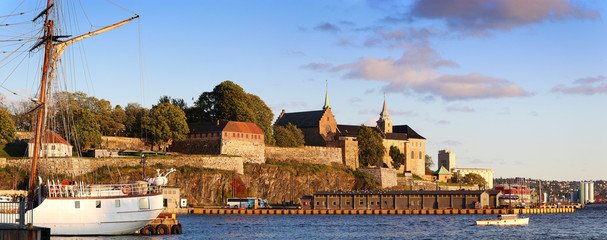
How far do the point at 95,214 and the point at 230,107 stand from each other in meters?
80.7

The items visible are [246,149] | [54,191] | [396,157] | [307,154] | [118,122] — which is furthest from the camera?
[396,157]

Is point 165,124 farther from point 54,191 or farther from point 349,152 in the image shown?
point 54,191

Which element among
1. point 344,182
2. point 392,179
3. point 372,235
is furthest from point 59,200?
point 392,179

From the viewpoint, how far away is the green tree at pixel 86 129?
398 ft

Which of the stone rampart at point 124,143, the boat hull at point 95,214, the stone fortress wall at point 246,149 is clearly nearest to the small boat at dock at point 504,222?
the stone fortress wall at point 246,149

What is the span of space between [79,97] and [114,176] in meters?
25.6

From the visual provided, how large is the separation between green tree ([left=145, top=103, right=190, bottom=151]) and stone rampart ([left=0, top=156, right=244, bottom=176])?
6.90 metres

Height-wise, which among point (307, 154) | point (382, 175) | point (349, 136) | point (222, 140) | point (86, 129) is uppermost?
point (349, 136)

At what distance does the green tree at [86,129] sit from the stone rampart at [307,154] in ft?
105

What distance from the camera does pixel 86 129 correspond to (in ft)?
401

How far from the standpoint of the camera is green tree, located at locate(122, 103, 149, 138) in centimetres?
13350

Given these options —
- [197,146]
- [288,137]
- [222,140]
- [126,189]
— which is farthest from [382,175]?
[126,189]

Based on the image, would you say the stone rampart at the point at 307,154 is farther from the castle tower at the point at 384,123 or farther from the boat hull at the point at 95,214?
the boat hull at the point at 95,214

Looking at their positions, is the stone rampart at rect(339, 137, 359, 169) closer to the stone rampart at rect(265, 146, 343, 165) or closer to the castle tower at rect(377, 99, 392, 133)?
the stone rampart at rect(265, 146, 343, 165)
